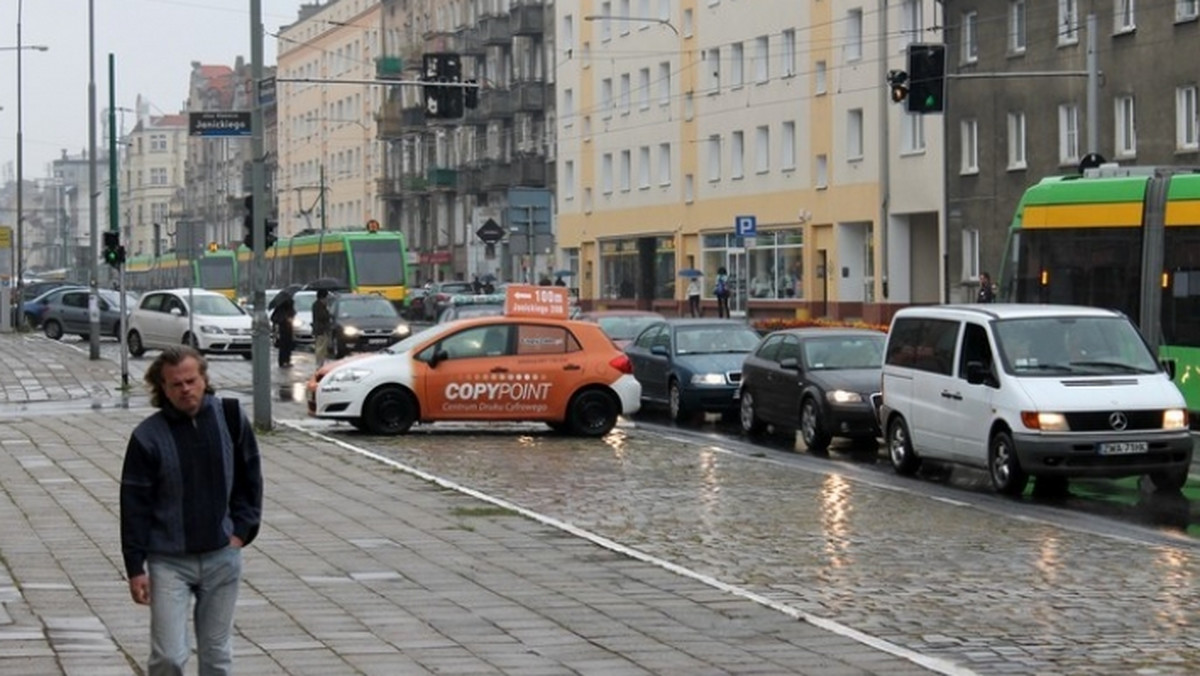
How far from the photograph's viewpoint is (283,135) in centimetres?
13988

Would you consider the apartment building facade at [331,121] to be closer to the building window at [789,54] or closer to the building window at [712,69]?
the building window at [712,69]

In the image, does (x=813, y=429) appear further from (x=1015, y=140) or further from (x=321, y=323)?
(x=1015, y=140)

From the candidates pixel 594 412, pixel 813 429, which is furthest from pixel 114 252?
pixel 813 429

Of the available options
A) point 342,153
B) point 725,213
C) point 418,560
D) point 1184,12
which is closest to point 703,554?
point 418,560

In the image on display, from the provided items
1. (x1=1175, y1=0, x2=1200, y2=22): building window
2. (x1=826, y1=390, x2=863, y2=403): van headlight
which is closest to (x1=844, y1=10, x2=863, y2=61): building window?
(x1=1175, y1=0, x2=1200, y2=22): building window

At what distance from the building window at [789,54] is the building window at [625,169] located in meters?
15.6

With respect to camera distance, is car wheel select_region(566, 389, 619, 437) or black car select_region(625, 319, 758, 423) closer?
car wheel select_region(566, 389, 619, 437)

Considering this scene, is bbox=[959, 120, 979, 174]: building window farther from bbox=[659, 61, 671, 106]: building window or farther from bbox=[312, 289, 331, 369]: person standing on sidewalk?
bbox=[659, 61, 671, 106]: building window

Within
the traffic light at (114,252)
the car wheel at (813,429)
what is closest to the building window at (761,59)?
the traffic light at (114,252)

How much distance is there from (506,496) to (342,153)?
110989 millimetres

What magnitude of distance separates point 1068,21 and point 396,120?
64.6 meters

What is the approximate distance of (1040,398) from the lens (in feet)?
64.7

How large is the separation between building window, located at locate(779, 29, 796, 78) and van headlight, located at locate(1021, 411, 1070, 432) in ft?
164

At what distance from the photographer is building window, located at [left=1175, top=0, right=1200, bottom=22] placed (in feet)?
155
